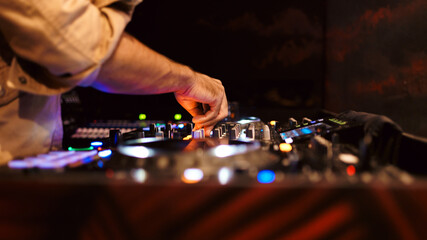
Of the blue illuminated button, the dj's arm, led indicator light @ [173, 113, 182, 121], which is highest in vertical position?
the dj's arm

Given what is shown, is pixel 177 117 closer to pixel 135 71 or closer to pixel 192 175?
pixel 135 71

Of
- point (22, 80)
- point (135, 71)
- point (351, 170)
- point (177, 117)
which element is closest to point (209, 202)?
point (351, 170)

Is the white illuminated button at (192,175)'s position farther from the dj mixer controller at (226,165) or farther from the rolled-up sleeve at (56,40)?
the rolled-up sleeve at (56,40)

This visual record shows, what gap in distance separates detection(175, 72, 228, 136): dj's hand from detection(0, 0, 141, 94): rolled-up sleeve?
374 millimetres

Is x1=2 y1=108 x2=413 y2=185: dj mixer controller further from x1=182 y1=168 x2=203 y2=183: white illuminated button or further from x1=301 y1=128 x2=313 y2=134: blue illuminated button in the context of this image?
x1=301 y1=128 x2=313 y2=134: blue illuminated button

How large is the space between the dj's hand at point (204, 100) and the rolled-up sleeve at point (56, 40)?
0.37m

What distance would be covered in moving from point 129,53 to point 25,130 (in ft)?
1.24

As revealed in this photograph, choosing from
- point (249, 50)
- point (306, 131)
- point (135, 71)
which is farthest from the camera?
point (249, 50)

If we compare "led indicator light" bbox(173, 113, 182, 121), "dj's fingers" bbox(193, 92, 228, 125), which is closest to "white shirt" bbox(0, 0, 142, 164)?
"dj's fingers" bbox(193, 92, 228, 125)

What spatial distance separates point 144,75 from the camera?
749 millimetres

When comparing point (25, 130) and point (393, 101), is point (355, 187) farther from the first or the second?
point (393, 101)

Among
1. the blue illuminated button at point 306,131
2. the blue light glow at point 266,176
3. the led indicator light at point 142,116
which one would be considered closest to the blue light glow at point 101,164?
the blue light glow at point 266,176

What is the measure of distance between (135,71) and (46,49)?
0.66ft

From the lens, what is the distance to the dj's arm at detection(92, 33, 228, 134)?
69cm
